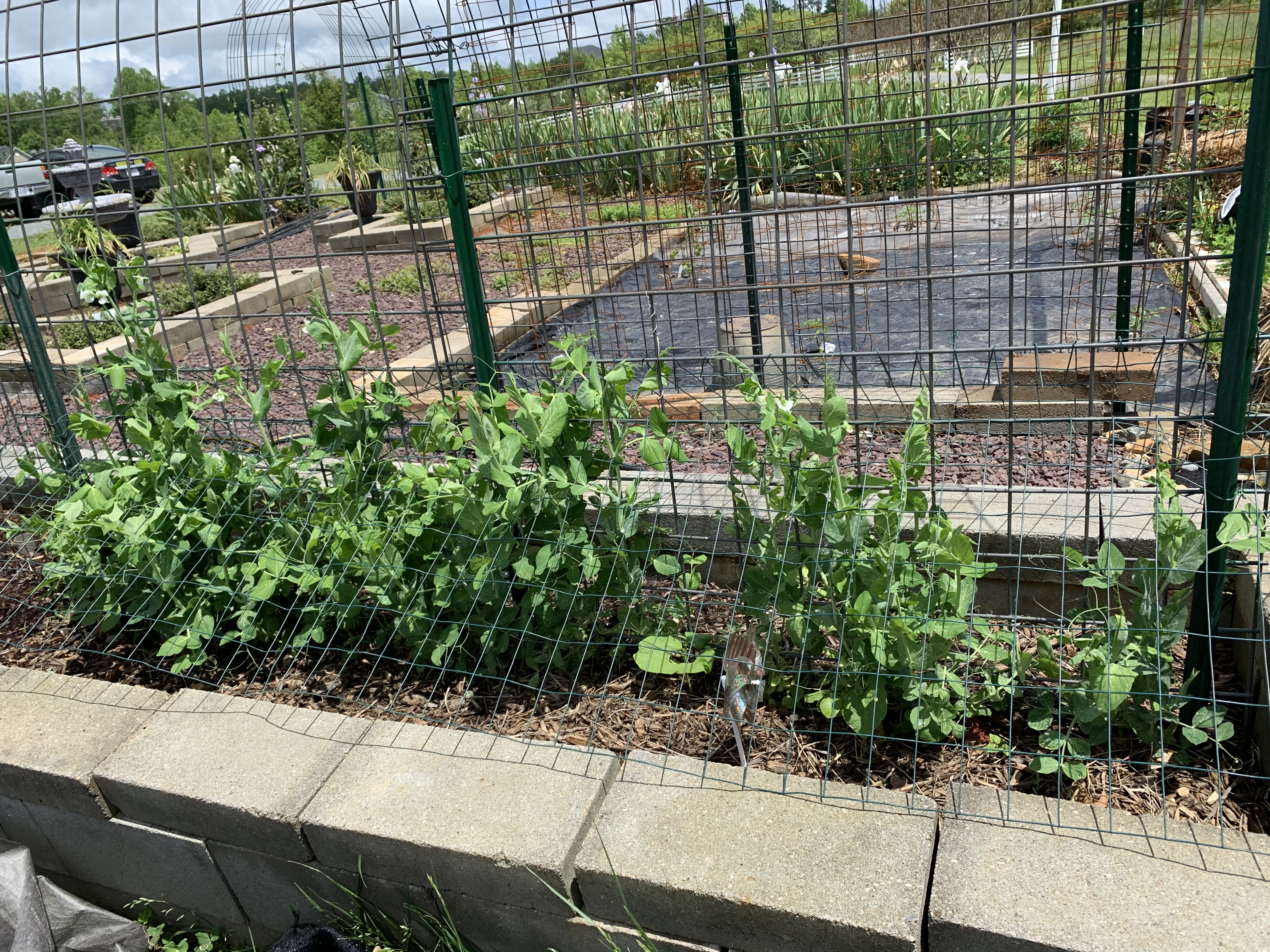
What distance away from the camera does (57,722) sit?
8.62 ft

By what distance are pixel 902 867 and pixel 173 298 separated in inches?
296

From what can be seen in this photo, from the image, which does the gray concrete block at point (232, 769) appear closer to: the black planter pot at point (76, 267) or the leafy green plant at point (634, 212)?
the black planter pot at point (76, 267)

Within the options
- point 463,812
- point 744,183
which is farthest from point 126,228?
point 463,812

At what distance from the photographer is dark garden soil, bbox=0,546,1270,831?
2.12m

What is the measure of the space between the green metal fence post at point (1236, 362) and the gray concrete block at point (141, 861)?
247cm

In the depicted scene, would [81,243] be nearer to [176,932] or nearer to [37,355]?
[37,355]

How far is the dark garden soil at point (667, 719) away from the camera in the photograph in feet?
6.97

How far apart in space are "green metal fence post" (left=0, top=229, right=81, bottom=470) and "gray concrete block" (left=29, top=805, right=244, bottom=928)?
1.59 metres

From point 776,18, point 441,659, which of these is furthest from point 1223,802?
point 776,18

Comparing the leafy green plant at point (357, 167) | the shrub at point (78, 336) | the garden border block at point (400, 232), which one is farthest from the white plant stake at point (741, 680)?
the leafy green plant at point (357, 167)

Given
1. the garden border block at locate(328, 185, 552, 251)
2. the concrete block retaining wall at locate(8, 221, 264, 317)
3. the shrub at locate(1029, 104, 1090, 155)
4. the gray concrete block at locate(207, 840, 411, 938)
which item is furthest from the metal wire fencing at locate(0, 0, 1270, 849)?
the garden border block at locate(328, 185, 552, 251)

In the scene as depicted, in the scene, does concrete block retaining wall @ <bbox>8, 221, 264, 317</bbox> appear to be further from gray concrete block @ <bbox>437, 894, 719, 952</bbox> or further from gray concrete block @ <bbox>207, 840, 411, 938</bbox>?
gray concrete block @ <bbox>437, 894, 719, 952</bbox>

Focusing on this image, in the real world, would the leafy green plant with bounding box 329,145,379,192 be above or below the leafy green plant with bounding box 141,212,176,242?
above

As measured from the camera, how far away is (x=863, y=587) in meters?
2.30
